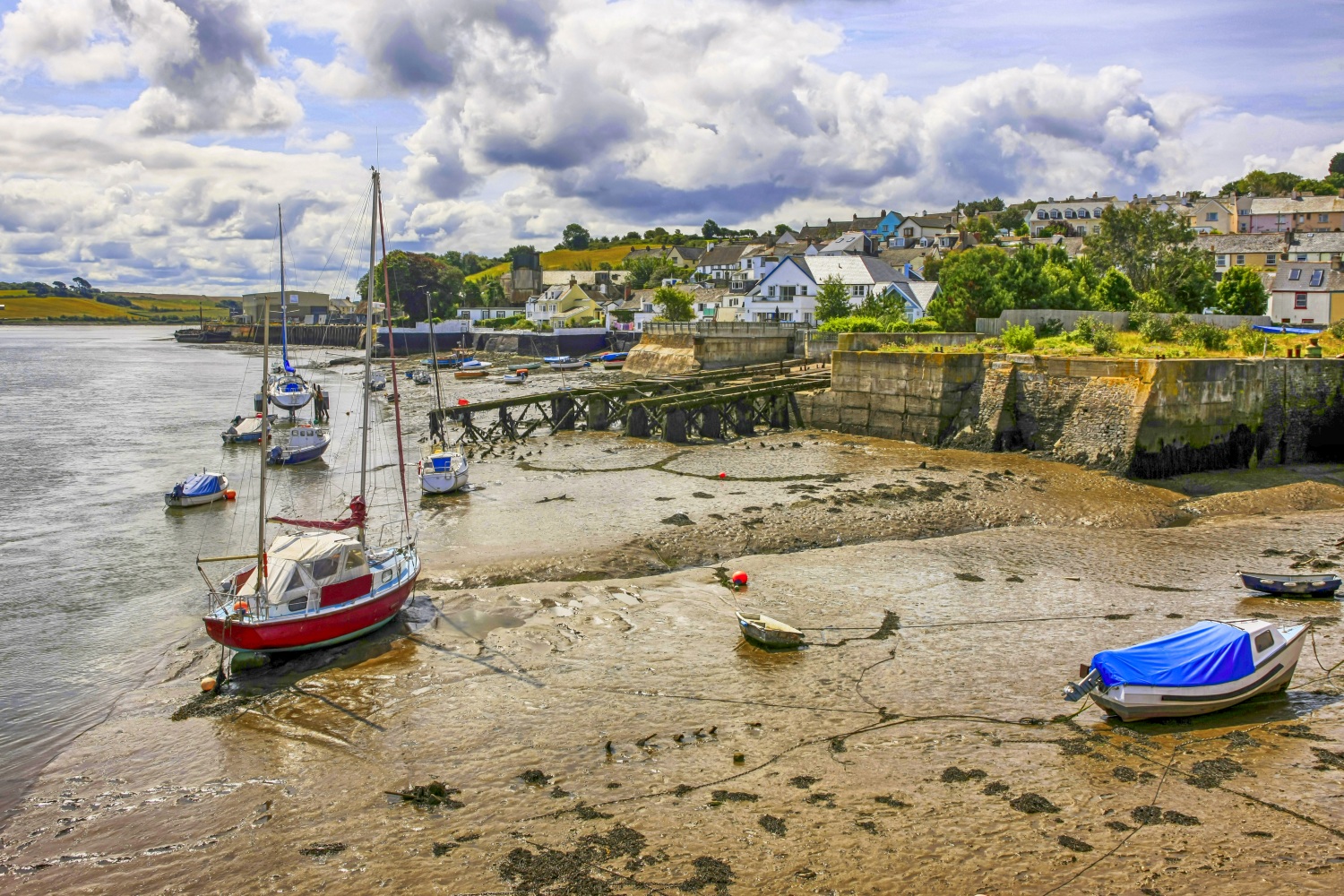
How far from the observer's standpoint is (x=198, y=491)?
1048 inches

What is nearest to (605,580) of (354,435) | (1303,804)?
(1303,804)

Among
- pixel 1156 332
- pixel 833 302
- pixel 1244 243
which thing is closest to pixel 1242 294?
pixel 1156 332

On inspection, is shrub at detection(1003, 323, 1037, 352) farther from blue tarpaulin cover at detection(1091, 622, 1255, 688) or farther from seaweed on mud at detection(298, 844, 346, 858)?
seaweed on mud at detection(298, 844, 346, 858)

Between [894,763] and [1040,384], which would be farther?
[1040,384]

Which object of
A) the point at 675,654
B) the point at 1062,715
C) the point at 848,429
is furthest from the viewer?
the point at 848,429

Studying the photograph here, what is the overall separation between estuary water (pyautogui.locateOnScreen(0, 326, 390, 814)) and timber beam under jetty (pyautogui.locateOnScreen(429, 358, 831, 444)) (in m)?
6.59

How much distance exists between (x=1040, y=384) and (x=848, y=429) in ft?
27.5

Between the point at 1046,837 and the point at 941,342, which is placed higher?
the point at 941,342

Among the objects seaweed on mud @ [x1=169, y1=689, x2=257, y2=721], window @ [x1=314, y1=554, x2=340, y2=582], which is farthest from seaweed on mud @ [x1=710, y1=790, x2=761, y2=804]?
window @ [x1=314, y1=554, x2=340, y2=582]

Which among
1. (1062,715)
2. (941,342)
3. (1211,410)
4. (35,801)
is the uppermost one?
(941,342)

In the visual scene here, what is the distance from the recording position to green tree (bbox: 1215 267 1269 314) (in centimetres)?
4188

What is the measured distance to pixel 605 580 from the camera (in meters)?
17.8

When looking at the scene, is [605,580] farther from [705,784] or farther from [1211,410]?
[1211,410]

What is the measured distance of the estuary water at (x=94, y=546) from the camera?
13.7m
